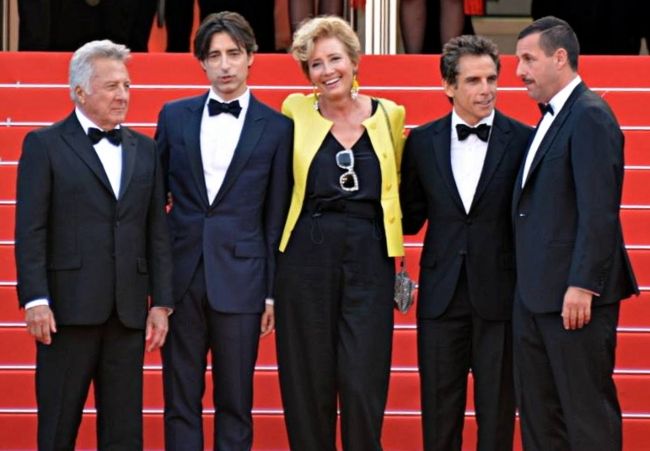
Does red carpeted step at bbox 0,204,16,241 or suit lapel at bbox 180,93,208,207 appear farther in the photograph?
red carpeted step at bbox 0,204,16,241

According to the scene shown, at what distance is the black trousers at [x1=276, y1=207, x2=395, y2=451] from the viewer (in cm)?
654

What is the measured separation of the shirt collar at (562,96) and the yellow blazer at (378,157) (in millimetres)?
691

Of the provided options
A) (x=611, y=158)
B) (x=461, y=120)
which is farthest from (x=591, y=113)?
(x=461, y=120)

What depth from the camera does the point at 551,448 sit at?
6.35 meters

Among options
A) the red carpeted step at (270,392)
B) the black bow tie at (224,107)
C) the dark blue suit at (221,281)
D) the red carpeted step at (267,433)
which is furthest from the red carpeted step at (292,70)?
the dark blue suit at (221,281)

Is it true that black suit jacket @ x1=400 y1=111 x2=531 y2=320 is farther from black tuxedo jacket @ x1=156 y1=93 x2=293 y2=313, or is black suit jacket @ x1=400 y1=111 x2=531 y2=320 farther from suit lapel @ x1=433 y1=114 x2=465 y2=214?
black tuxedo jacket @ x1=156 y1=93 x2=293 y2=313

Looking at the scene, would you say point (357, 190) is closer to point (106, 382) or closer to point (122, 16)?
point (106, 382)

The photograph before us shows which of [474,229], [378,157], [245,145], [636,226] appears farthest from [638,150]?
[245,145]

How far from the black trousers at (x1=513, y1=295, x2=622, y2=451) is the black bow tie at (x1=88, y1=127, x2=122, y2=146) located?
167cm

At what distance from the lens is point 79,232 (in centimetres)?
626

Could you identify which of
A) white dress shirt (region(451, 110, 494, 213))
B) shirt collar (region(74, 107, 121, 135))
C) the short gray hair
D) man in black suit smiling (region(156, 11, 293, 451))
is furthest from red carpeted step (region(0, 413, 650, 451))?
the short gray hair

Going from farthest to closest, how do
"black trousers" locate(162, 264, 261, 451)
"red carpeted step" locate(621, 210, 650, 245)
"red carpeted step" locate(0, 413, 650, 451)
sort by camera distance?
"red carpeted step" locate(621, 210, 650, 245) → "red carpeted step" locate(0, 413, 650, 451) → "black trousers" locate(162, 264, 261, 451)

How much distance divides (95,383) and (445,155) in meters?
1.66

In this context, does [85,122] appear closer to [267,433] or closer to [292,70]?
[267,433]
